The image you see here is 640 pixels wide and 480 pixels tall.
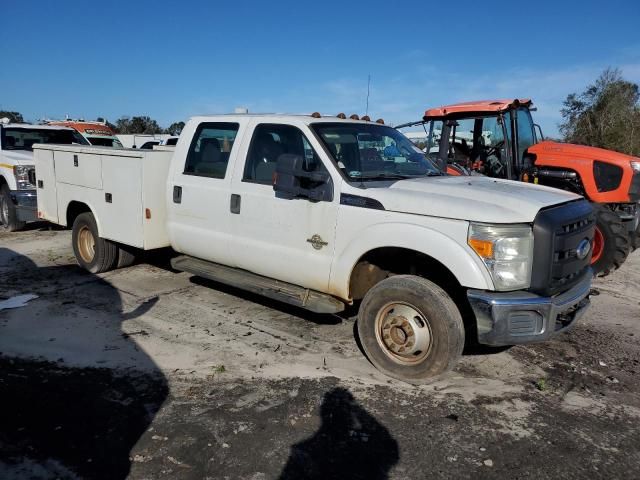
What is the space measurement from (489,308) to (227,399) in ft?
6.43

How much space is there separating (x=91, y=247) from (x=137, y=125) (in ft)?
158

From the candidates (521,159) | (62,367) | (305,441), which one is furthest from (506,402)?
(521,159)

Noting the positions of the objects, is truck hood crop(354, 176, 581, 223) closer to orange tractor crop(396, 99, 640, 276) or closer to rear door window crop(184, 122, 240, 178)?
rear door window crop(184, 122, 240, 178)

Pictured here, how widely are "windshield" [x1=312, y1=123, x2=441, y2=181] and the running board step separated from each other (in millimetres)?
1114

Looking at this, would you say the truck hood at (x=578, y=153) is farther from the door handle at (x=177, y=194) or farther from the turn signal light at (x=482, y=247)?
the door handle at (x=177, y=194)

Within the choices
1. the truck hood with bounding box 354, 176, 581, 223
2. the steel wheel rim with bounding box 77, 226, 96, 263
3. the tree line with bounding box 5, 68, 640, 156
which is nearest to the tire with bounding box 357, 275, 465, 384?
the truck hood with bounding box 354, 176, 581, 223

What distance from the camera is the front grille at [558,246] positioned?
3611 mm

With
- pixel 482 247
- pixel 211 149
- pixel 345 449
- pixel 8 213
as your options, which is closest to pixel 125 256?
pixel 211 149

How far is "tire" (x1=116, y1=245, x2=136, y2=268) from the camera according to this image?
6.88m

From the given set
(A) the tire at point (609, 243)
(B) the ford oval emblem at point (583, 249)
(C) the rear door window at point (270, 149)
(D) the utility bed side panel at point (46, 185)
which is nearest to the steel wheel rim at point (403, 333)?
(B) the ford oval emblem at point (583, 249)

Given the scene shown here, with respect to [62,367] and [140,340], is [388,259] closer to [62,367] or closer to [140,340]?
[140,340]

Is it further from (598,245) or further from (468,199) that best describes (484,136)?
(468,199)

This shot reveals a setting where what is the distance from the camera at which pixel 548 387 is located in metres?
4.03

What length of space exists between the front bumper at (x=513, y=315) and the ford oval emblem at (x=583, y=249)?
590 mm
